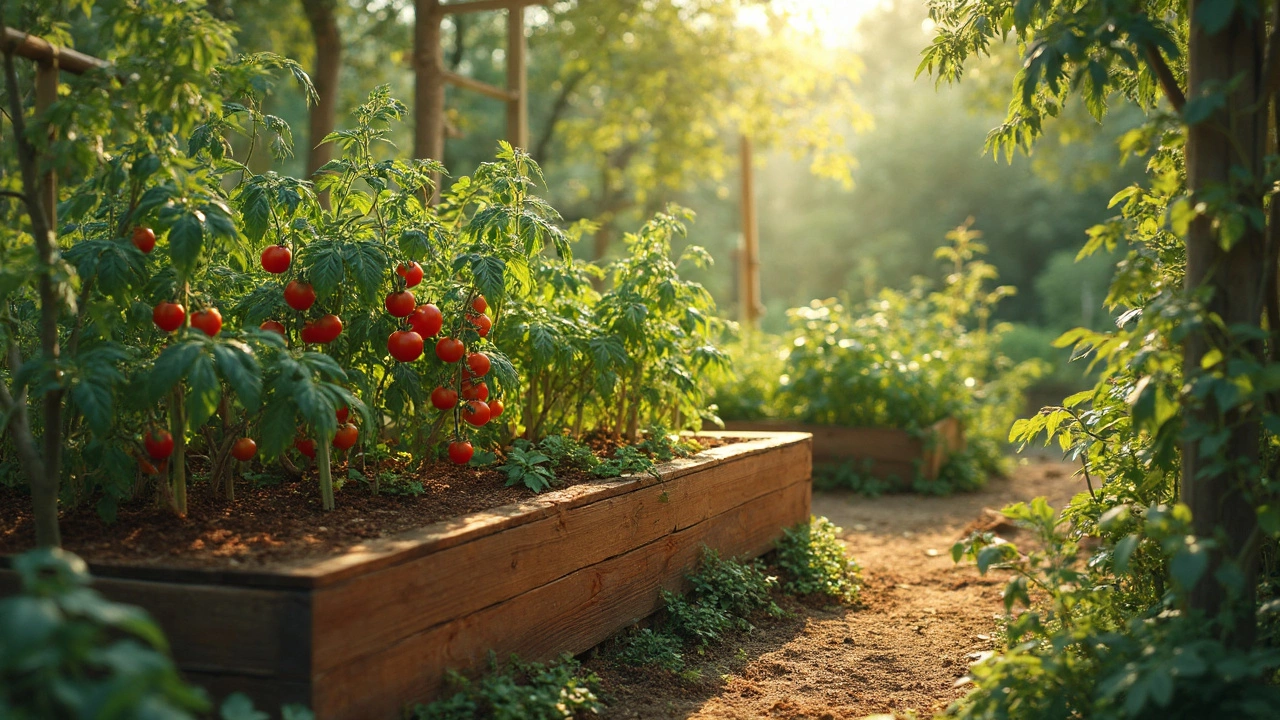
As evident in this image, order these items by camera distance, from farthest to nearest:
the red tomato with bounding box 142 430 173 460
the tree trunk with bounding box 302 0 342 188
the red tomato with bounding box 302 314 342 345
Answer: the tree trunk with bounding box 302 0 342 188 → the red tomato with bounding box 302 314 342 345 → the red tomato with bounding box 142 430 173 460

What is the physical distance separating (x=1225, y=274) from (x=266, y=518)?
9.18ft

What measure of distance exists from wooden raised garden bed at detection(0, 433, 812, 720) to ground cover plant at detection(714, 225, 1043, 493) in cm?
406

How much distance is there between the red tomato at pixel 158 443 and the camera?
271cm

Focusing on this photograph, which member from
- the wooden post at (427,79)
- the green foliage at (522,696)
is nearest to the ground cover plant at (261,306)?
the green foliage at (522,696)

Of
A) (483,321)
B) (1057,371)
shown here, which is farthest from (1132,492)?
(1057,371)

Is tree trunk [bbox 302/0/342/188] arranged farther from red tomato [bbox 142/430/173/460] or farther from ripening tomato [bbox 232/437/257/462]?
red tomato [bbox 142/430/173/460]

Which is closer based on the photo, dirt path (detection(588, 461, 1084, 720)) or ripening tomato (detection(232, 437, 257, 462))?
ripening tomato (detection(232, 437, 257, 462))

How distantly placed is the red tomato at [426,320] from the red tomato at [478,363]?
18cm

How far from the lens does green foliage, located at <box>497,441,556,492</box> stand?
340 centimetres

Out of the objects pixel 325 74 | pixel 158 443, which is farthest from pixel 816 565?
pixel 325 74

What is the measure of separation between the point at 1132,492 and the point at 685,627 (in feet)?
5.44

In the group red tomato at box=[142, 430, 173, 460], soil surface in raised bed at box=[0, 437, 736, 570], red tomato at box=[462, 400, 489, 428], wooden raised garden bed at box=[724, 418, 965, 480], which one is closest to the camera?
soil surface in raised bed at box=[0, 437, 736, 570]

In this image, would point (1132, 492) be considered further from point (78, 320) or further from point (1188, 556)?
point (78, 320)

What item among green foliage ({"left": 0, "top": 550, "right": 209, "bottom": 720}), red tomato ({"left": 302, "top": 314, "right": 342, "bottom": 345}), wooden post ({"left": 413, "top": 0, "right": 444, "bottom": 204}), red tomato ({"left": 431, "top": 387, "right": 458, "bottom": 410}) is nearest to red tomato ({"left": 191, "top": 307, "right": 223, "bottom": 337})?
red tomato ({"left": 302, "top": 314, "right": 342, "bottom": 345})
